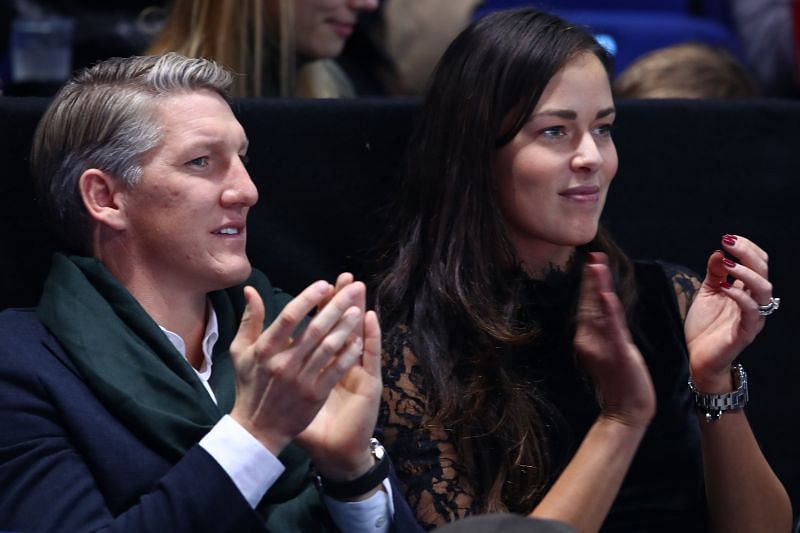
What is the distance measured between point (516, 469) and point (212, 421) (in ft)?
1.76

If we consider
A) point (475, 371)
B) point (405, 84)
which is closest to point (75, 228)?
point (475, 371)

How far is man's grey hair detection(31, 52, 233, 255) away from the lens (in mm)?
2016

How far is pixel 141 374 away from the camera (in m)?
1.92

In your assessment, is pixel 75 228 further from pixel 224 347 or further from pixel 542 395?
pixel 542 395

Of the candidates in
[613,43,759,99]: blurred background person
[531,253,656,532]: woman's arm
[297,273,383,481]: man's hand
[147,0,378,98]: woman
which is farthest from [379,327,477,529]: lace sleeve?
[613,43,759,99]: blurred background person

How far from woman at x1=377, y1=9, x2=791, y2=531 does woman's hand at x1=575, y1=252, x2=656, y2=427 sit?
161mm

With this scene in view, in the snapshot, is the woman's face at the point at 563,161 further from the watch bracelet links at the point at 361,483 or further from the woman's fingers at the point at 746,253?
the watch bracelet links at the point at 361,483

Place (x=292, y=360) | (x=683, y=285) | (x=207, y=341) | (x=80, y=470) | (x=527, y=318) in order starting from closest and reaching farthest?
(x=292, y=360) → (x=80, y=470) → (x=207, y=341) → (x=527, y=318) → (x=683, y=285)

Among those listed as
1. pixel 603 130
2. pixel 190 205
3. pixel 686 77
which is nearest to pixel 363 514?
pixel 190 205

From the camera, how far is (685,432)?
Answer: 2383 mm

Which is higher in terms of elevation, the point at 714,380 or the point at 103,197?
the point at 103,197

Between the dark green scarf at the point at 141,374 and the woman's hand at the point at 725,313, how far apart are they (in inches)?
27.6

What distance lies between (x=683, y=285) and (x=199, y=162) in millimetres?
977

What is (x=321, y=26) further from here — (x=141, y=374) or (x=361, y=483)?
(x=361, y=483)
